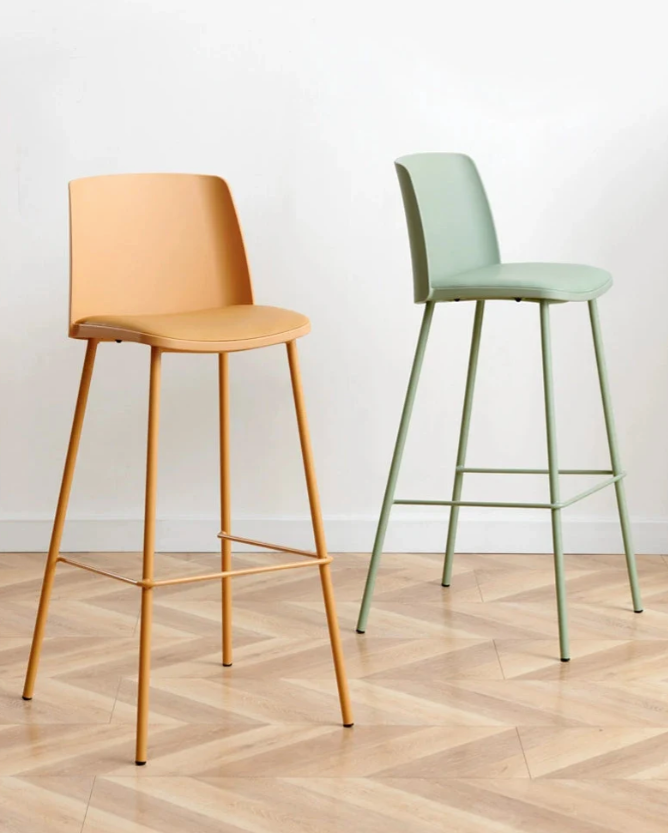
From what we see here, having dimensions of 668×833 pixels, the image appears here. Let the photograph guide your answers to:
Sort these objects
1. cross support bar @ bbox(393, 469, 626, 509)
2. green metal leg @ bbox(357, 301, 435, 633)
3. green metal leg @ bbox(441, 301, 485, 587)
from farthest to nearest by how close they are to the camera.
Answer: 1. green metal leg @ bbox(441, 301, 485, 587)
2. green metal leg @ bbox(357, 301, 435, 633)
3. cross support bar @ bbox(393, 469, 626, 509)

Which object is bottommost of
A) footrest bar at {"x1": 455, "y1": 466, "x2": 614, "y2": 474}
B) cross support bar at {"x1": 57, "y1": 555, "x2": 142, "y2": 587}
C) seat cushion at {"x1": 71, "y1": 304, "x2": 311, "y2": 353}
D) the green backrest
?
footrest bar at {"x1": 455, "y1": 466, "x2": 614, "y2": 474}

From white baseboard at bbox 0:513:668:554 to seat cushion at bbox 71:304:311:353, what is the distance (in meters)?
1.16

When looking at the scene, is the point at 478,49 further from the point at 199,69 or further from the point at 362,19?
the point at 199,69

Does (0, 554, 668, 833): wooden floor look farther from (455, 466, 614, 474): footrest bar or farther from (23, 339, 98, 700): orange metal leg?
(455, 466, 614, 474): footrest bar

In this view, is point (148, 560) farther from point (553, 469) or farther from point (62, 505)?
point (553, 469)

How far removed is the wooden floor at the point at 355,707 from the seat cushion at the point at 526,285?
772 millimetres

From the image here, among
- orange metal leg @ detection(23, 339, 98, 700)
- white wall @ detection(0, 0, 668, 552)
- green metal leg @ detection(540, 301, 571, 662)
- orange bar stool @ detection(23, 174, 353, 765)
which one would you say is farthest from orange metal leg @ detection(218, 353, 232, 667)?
white wall @ detection(0, 0, 668, 552)

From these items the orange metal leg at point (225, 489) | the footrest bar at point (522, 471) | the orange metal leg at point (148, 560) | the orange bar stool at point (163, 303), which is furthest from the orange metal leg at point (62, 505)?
the footrest bar at point (522, 471)

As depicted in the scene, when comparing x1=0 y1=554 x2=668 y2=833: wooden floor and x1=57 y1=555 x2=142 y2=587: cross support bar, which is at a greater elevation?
x1=57 y1=555 x2=142 y2=587: cross support bar

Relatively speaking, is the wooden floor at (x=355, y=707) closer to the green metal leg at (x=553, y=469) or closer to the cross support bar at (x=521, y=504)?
the green metal leg at (x=553, y=469)

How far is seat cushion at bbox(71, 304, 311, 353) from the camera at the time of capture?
215cm

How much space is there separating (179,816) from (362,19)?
2.14 meters

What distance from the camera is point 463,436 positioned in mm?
3145

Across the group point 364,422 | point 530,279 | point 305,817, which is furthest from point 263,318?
point 364,422
